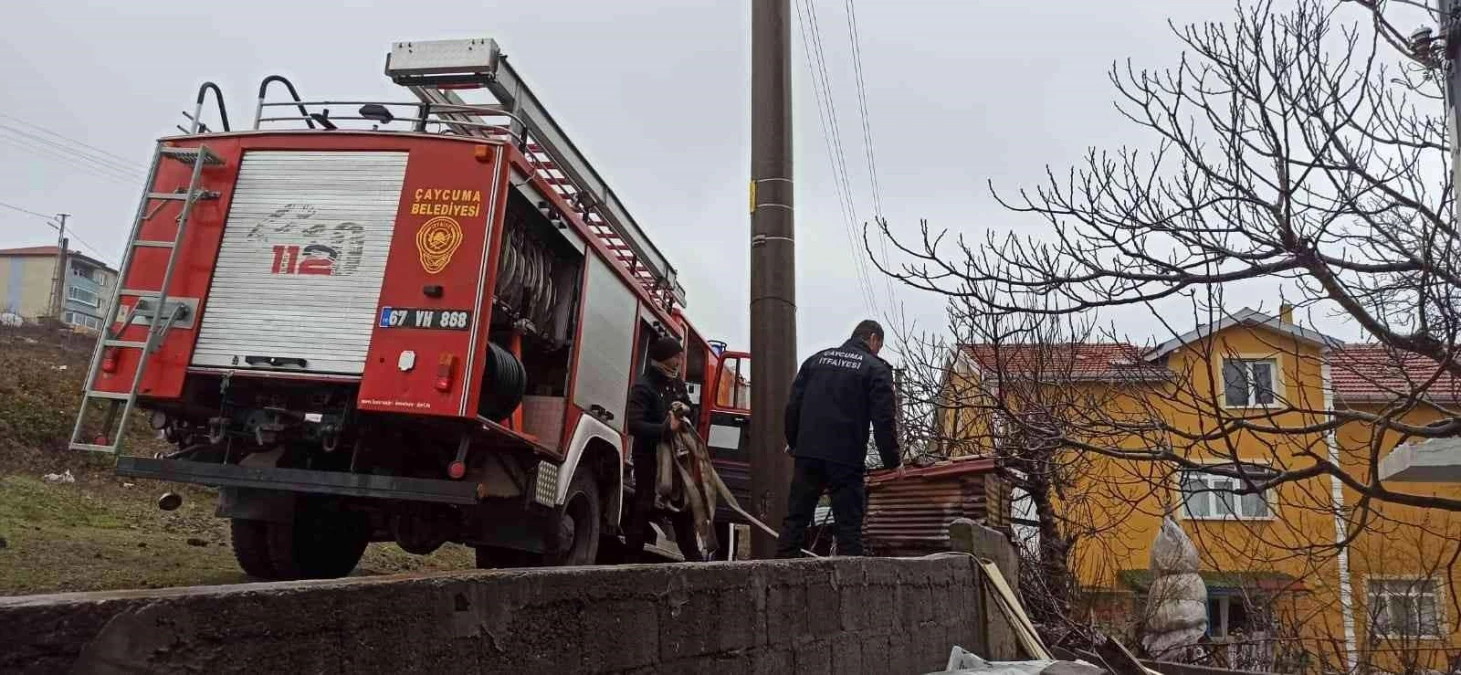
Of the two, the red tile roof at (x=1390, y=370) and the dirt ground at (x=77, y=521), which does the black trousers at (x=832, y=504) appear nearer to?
the red tile roof at (x=1390, y=370)

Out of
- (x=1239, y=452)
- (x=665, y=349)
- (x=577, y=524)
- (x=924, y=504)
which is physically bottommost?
(x=577, y=524)

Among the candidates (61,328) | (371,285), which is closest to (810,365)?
(371,285)

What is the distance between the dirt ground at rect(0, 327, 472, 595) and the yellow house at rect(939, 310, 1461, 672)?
218 inches

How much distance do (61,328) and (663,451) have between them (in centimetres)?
2263

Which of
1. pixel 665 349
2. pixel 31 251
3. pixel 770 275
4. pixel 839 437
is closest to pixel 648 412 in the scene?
pixel 665 349

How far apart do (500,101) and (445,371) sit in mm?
1985

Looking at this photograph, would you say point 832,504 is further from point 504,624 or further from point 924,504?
point 504,624

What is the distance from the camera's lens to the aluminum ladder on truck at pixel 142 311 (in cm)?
588

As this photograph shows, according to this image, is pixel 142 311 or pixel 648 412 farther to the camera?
pixel 648 412

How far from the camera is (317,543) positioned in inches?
294

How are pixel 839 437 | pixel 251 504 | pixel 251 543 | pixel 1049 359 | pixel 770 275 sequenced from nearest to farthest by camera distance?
pixel 839 437
pixel 251 504
pixel 770 275
pixel 251 543
pixel 1049 359

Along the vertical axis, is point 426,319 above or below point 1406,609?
above

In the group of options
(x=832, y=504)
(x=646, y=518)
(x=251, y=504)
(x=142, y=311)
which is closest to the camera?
(x=142, y=311)

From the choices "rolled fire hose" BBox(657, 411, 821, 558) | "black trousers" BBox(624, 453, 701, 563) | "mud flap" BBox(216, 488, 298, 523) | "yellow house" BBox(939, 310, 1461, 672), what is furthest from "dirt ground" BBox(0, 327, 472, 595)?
"yellow house" BBox(939, 310, 1461, 672)
